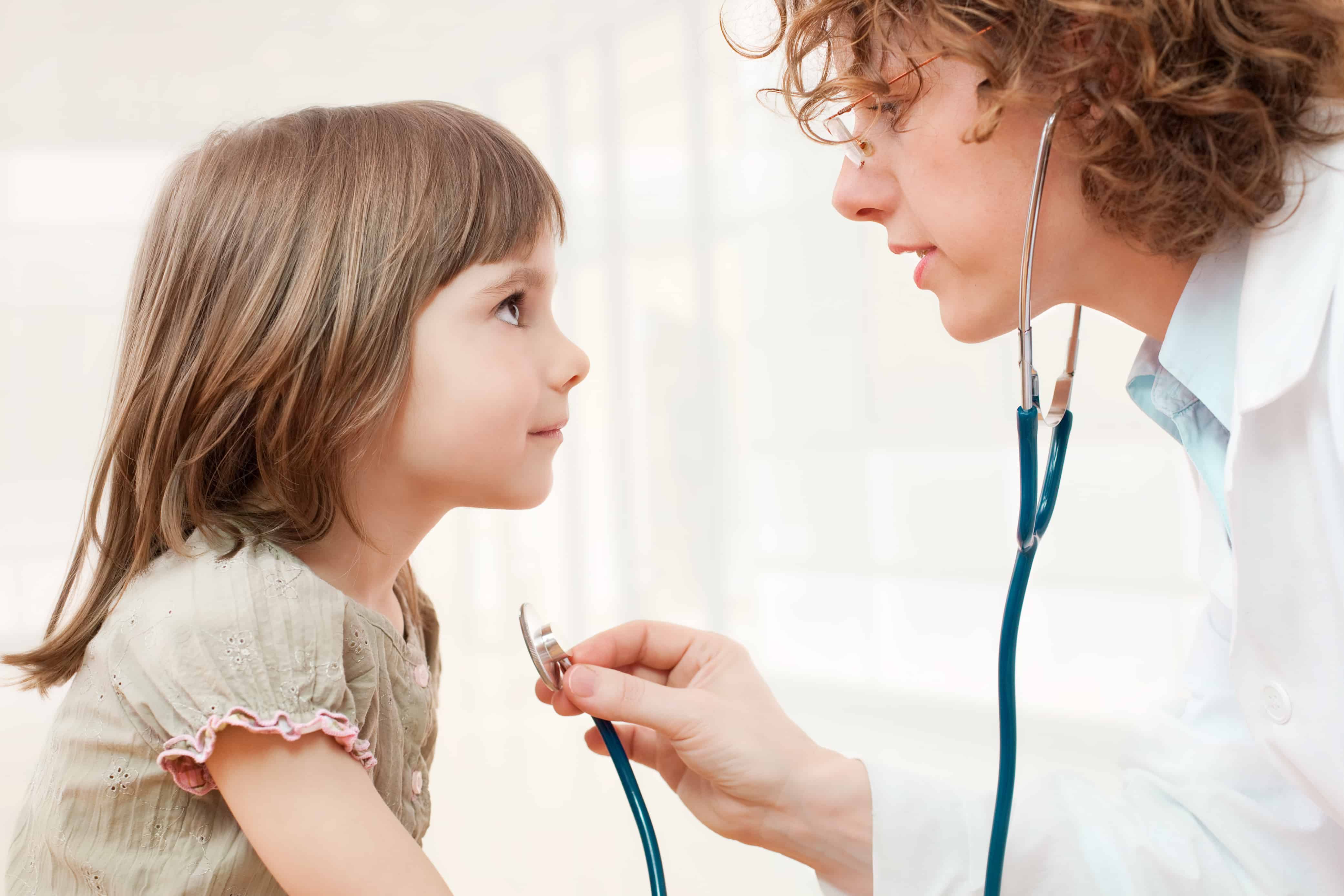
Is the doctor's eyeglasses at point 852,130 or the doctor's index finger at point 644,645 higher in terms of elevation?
the doctor's eyeglasses at point 852,130

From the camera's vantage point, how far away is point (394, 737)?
0.98m

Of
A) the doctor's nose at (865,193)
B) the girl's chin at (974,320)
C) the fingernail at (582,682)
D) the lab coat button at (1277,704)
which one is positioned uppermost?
the doctor's nose at (865,193)

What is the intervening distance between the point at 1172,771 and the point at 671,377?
1.46 metres

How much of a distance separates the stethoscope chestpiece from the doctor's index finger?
0.09 meters

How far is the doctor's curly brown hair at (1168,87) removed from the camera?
32.6 inches

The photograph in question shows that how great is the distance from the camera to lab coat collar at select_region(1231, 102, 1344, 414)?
0.81 m

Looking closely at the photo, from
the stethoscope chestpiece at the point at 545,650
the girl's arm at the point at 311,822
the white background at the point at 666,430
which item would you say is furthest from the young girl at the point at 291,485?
the white background at the point at 666,430

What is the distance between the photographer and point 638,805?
0.92 metres

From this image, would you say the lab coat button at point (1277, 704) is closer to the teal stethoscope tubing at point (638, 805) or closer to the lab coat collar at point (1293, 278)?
the lab coat collar at point (1293, 278)

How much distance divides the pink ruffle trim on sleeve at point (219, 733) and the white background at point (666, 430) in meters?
1.06

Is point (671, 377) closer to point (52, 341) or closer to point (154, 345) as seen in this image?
point (52, 341)

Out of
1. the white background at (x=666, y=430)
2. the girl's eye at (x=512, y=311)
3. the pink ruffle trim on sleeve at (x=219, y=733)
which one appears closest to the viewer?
the pink ruffle trim on sleeve at (x=219, y=733)

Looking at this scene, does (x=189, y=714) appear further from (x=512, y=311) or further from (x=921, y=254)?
(x=921, y=254)

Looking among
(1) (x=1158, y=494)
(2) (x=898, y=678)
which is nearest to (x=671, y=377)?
(2) (x=898, y=678)
